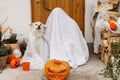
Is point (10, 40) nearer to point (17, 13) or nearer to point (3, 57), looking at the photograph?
point (3, 57)

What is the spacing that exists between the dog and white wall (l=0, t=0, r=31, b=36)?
71 centimetres

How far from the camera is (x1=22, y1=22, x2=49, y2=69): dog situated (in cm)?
403

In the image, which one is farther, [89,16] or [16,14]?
[89,16]

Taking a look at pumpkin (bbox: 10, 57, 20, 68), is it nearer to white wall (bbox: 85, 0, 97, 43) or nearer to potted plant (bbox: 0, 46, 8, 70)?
potted plant (bbox: 0, 46, 8, 70)

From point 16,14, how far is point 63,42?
1.20 m

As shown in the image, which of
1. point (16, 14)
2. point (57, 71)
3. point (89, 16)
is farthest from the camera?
point (89, 16)

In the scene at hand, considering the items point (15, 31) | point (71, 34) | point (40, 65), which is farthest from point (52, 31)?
point (15, 31)

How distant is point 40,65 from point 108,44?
3.78 ft

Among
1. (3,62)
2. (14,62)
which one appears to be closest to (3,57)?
(3,62)

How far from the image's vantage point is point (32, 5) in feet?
15.5

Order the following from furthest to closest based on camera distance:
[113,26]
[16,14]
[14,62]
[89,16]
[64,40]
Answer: [89,16] → [16,14] → [64,40] → [14,62] → [113,26]

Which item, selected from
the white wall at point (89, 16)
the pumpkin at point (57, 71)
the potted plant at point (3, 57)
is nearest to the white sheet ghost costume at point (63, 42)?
the potted plant at point (3, 57)

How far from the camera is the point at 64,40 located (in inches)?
162

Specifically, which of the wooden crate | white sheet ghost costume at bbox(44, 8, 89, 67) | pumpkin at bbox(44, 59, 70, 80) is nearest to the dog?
white sheet ghost costume at bbox(44, 8, 89, 67)
